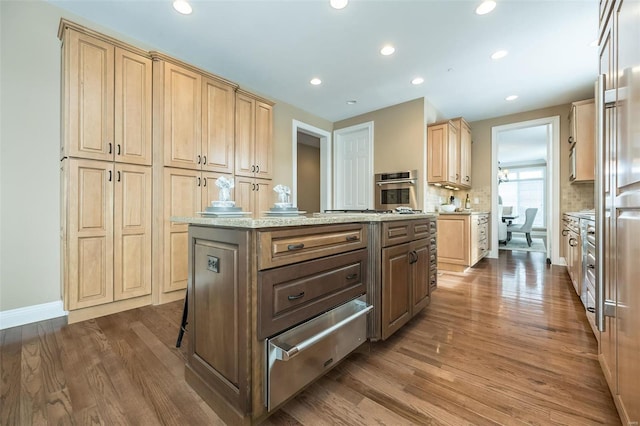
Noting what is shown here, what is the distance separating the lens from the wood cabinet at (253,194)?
3330 mm

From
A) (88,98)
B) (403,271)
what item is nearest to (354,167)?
(403,271)

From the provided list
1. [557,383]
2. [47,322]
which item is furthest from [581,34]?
[47,322]

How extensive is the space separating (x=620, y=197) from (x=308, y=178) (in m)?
6.49

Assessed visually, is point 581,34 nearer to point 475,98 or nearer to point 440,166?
point 475,98

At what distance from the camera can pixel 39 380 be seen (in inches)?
54.9

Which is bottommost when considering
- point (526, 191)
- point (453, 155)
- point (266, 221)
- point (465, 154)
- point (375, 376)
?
point (375, 376)

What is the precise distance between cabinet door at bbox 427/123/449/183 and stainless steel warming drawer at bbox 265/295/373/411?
11.0 ft

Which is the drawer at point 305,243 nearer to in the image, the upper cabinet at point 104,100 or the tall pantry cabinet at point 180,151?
the tall pantry cabinet at point 180,151

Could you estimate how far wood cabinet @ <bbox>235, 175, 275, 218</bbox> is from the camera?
10.9 ft

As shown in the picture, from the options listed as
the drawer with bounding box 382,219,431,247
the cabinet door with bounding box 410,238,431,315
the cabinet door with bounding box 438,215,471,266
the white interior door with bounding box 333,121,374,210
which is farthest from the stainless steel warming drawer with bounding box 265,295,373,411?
the white interior door with bounding box 333,121,374,210

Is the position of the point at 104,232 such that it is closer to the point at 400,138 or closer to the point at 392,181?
the point at 392,181

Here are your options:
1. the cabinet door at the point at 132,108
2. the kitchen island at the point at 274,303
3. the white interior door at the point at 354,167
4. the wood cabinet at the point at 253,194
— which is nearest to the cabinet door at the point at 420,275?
the kitchen island at the point at 274,303

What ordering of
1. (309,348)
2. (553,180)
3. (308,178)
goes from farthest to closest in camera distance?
(308,178) < (553,180) < (309,348)

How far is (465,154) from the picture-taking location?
479 centimetres
